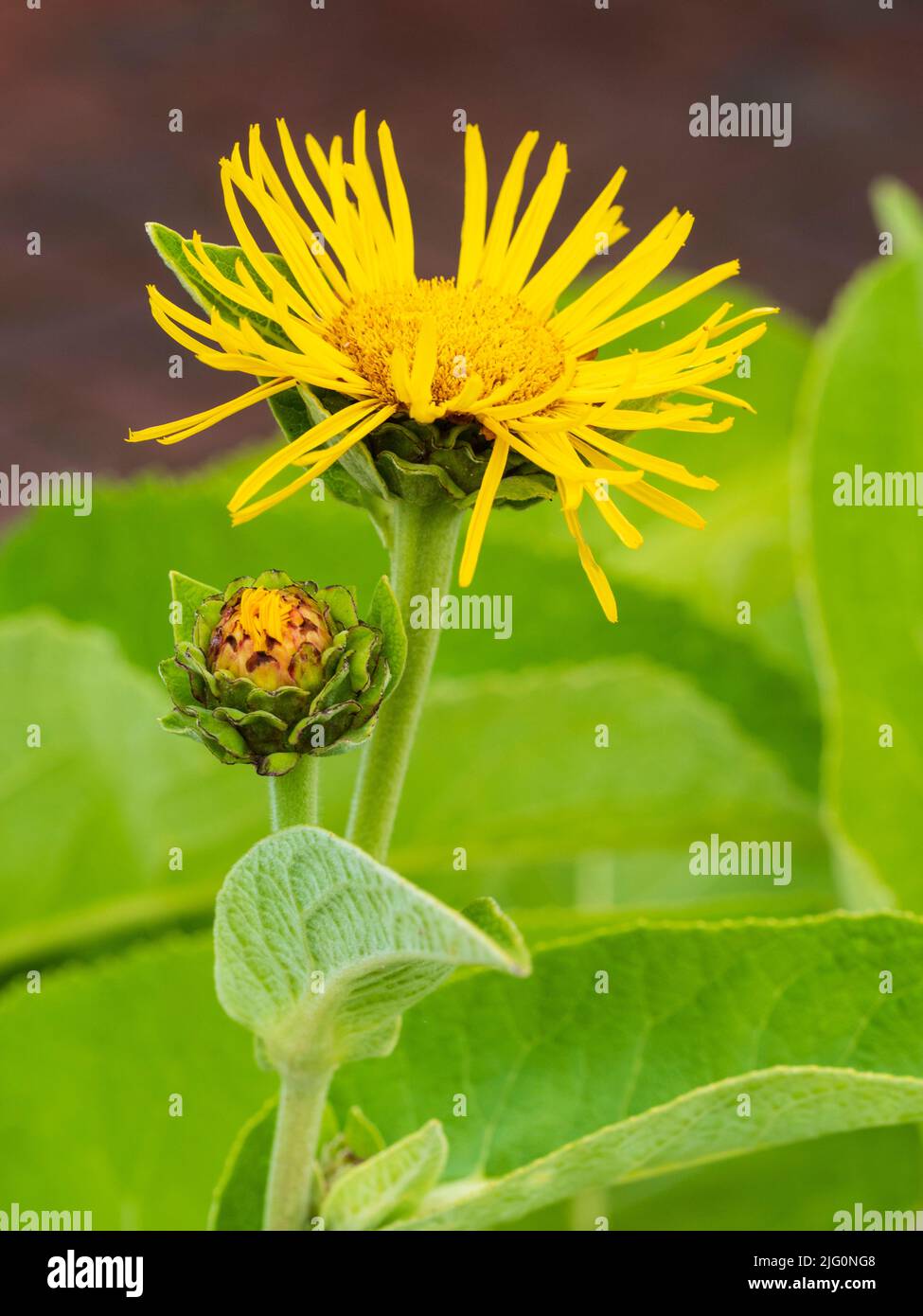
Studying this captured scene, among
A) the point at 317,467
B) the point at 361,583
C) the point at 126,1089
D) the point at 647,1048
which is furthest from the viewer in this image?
the point at 361,583

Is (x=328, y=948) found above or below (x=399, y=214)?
below

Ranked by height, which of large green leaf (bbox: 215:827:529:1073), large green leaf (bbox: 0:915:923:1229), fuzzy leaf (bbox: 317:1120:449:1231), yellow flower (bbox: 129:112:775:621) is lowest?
fuzzy leaf (bbox: 317:1120:449:1231)

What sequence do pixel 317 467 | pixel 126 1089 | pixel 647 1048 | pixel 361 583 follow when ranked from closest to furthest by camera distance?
pixel 317 467
pixel 647 1048
pixel 126 1089
pixel 361 583

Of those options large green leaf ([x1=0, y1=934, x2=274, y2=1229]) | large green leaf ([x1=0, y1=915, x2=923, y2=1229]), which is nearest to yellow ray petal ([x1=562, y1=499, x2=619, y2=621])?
large green leaf ([x1=0, y1=915, x2=923, y2=1229])

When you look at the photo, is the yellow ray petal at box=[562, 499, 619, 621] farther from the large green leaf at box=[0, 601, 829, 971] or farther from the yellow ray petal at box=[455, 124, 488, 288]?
the large green leaf at box=[0, 601, 829, 971]

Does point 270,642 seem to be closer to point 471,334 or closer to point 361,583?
point 471,334

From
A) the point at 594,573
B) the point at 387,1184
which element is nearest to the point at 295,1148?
the point at 387,1184
